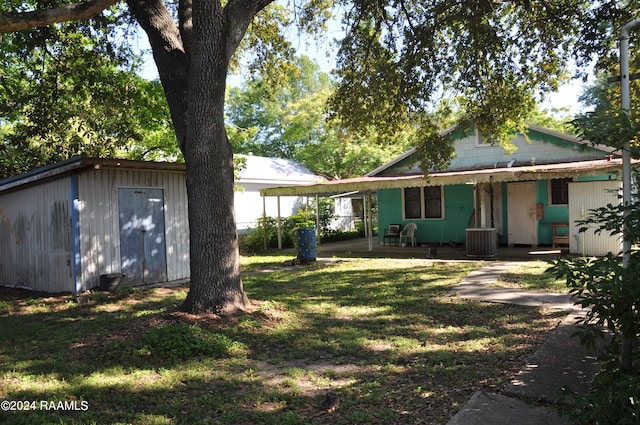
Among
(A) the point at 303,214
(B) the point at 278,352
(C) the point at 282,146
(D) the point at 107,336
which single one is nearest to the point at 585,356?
(B) the point at 278,352

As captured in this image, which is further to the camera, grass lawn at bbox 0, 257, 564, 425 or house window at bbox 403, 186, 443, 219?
house window at bbox 403, 186, 443, 219

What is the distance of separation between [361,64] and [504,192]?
27.1 feet

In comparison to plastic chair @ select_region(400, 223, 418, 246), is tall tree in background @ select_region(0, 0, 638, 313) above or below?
above

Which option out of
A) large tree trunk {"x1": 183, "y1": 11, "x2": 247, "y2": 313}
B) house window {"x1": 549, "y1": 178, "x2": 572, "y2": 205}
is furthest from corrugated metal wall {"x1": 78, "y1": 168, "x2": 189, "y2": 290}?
house window {"x1": 549, "y1": 178, "x2": 572, "y2": 205}

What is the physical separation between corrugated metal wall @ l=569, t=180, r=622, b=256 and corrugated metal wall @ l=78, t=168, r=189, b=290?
36.4ft

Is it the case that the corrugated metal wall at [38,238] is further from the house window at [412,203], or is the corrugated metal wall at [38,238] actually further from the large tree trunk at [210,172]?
the house window at [412,203]

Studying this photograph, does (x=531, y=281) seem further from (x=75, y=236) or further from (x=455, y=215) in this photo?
(x=75, y=236)

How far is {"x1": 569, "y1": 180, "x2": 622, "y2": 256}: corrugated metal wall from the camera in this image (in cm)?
1278

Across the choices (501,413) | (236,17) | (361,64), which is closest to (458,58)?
(361,64)

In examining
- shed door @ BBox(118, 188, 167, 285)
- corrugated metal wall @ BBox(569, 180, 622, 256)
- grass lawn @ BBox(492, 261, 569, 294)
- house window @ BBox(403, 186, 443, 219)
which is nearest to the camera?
grass lawn @ BBox(492, 261, 569, 294)

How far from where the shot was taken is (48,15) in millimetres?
5621

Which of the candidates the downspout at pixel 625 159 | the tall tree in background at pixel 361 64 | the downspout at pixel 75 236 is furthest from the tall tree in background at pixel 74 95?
the downspout at pixel 625 159

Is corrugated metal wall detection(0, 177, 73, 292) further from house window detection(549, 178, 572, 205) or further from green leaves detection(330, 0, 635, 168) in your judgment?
house window detection(549, 178, 572, 205)

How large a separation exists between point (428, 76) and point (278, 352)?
775 cm
